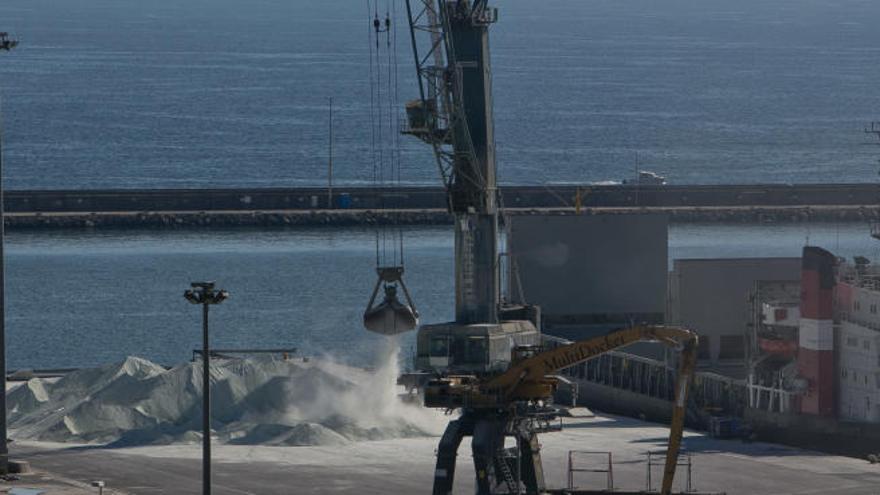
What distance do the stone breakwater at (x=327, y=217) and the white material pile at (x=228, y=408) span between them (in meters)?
64.4

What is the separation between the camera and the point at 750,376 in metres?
64.2

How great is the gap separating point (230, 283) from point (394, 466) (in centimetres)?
5907

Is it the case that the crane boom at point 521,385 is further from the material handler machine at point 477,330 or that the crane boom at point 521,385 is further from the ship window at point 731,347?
the ship window at point 731,347

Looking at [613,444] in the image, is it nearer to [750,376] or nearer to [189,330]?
[750,376]

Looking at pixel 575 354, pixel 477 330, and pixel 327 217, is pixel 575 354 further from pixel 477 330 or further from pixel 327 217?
pixel 327 217

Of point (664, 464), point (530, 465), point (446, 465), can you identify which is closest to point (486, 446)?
point (446, 465)

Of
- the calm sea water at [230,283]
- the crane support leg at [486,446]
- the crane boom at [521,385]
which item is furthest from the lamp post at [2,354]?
the calm sea water at [230,283]

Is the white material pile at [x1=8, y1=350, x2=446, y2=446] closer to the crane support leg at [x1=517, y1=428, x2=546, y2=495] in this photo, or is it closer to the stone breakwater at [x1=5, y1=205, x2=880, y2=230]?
the crane support leg at [x1=517, y1=428, x2=546, y2=495]

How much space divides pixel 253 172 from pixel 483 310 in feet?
410

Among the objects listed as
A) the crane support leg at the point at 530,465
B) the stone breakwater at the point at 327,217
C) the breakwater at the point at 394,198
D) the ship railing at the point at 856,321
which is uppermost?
the breakwater at the point at 394,198

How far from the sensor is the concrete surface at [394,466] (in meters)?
54.2

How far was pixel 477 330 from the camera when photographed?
5069cm

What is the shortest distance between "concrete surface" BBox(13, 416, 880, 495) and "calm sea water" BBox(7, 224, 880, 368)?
25371 mm

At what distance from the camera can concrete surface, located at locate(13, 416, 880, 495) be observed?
54.2 m
